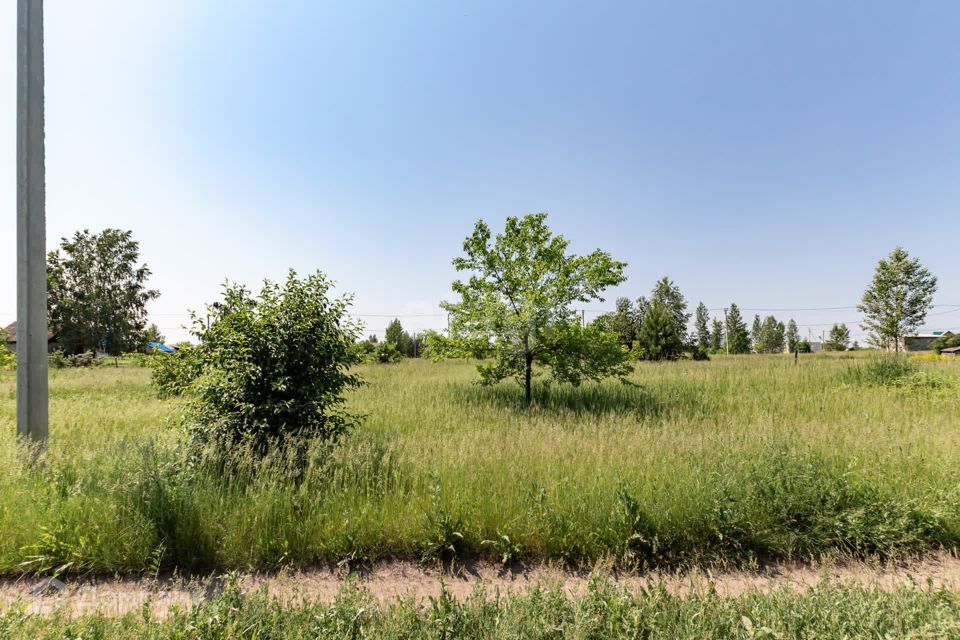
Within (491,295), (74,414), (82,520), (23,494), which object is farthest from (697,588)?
(74,414)

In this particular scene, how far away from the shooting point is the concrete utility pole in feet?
16.1

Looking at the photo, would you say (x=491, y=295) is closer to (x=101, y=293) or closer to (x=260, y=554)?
(x=260, y=554)

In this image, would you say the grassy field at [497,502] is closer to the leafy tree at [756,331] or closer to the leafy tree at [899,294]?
the leafy tree at [899,294]

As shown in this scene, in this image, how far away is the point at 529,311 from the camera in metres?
8.58

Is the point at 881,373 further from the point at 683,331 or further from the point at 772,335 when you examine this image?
the point at 772,335

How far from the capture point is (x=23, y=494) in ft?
12.1

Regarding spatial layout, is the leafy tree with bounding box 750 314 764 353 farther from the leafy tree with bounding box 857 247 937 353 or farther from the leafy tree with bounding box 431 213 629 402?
the leafy tree with bounding box 431 213 629 402

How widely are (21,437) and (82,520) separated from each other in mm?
2632

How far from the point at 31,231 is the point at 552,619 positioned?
7.78m

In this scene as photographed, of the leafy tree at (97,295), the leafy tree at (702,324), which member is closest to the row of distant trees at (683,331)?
the leafy tree at (702,324)

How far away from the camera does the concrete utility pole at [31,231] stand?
193 inches

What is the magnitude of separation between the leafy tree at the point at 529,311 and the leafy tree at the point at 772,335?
3296 inches

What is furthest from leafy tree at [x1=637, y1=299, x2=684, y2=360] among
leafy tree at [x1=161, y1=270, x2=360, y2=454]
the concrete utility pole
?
the concrete utility pole

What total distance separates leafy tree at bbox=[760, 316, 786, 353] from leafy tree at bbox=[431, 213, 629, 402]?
83724 mm
